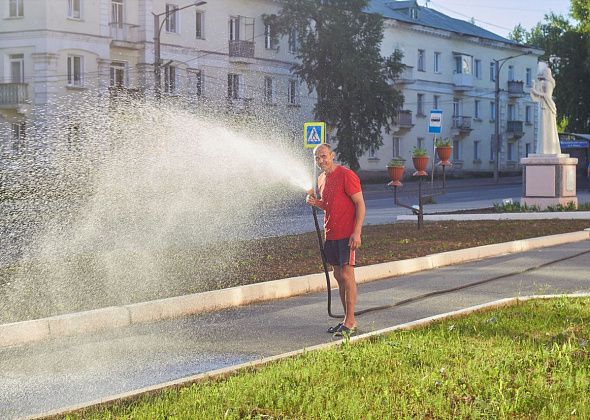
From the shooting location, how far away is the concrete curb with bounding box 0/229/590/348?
918cm

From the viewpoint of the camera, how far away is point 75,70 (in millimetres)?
43031

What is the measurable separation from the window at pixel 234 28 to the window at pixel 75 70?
1086 cm

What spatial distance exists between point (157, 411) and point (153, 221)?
18413 mm

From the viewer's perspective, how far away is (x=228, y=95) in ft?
166

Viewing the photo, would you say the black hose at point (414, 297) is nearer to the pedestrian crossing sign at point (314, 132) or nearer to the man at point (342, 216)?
the man at point (342, 216)

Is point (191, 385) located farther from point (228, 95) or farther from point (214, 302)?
point (228, 95)

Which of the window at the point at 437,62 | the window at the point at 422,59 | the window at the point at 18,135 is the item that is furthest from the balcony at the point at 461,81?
the window at the point at 18,135

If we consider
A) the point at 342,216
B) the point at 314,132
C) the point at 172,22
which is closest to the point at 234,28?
the point at 172,22

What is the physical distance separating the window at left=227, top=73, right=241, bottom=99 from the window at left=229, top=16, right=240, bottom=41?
6.73 ft

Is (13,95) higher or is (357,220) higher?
(13,95)

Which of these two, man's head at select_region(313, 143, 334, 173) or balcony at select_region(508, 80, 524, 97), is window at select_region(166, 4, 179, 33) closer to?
balcony at select_region(508, 80, 524, 97)

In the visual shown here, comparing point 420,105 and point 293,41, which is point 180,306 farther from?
point 420,105

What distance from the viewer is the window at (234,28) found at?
171ft

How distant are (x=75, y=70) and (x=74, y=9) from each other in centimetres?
262
